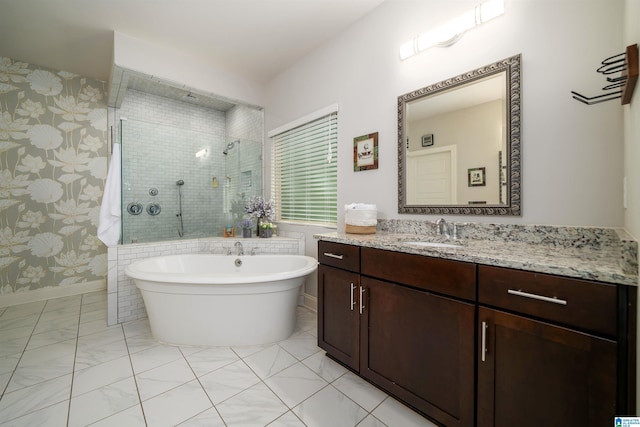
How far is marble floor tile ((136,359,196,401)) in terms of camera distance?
166cm

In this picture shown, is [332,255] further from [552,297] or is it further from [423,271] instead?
[552,297]

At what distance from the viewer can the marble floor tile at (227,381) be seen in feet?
5.36

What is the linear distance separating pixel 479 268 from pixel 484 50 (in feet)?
4.62

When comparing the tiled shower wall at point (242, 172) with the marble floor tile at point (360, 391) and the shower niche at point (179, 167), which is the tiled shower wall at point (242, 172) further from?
the marble floor tile at point (360, 391)

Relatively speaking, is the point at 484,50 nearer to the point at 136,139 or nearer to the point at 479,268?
the point at 479,268

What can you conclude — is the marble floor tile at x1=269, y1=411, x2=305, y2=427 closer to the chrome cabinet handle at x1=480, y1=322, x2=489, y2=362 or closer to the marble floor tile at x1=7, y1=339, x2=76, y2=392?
the chrome cabinet handle at x1=480, y1=322, x2=489, y2=362

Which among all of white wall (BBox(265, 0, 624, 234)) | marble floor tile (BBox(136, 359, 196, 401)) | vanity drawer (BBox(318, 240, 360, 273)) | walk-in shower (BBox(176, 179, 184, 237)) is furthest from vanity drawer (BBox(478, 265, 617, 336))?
walk-in shower (BBox(176, 179, 184, 237))

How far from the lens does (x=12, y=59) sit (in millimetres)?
3086

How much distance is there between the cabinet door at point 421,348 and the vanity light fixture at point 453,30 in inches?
65.3

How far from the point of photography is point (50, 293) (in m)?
3.32

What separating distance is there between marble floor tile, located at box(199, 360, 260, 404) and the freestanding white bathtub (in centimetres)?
32

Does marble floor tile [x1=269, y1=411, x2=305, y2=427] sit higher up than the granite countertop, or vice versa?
the granite countertop

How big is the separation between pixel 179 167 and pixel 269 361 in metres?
2.58

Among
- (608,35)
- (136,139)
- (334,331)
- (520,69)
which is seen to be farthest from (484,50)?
(136,139)
